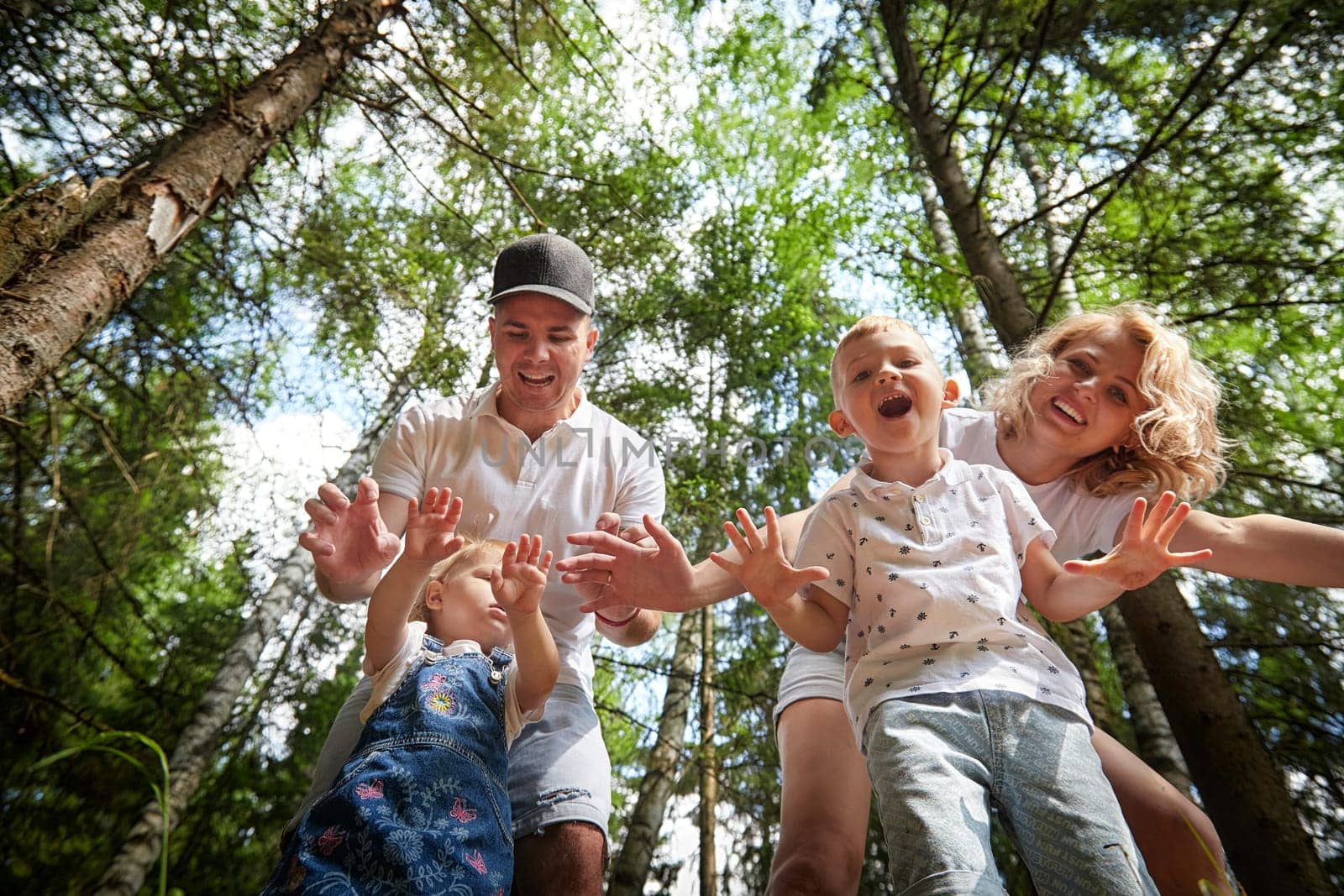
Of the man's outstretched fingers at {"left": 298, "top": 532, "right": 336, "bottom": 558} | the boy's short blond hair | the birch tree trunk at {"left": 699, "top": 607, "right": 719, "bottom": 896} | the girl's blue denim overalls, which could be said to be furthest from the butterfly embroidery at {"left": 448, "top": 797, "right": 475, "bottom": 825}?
the birch tree trunk at {"left": 699, "top": 607, "right": 719, "bottom": 896}

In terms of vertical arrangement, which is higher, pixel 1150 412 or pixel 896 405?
pixel 1150 412

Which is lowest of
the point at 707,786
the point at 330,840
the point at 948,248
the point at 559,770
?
the point at 330,840

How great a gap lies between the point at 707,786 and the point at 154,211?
392cm

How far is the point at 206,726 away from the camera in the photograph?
388 centimetres

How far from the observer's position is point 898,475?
185 centimetres

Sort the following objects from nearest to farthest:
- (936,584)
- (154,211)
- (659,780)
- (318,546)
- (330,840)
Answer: (330,840), (936,584), (318,546), (154,211), (659,780)

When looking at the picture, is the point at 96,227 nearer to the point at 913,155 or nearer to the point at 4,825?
the point at 4,825

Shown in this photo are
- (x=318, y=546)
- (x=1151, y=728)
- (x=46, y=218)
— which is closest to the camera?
(x=318, y=546)

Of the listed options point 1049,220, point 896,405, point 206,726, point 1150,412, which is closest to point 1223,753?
point 1150,412

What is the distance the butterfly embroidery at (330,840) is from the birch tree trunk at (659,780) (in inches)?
97.2

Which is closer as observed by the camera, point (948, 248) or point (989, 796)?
point (989, 796)

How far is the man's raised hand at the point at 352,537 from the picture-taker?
174 cm

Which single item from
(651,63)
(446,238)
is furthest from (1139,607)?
(651,63)

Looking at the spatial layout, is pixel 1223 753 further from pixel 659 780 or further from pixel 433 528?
pixel 659 780
